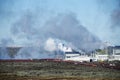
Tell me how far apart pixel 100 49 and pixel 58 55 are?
24249mm

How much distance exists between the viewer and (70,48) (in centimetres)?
13962

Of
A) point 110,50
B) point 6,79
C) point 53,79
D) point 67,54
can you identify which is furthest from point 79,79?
point 110,50

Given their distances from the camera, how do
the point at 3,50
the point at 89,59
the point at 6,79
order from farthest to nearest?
the point at 3,50 < the point at 89,59 < the point at 6,79

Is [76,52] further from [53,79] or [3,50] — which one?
[53,79]

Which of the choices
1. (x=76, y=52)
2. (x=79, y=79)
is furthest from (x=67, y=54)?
(x=79, y=79)

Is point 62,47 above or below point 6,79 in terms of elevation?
above

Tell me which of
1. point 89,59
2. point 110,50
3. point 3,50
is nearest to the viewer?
point 89,59

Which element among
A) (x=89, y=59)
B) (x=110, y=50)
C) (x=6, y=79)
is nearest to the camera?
(x=6, y=79)

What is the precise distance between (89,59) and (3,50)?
48.7 metres

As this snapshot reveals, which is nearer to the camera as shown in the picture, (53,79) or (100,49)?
(53,79)

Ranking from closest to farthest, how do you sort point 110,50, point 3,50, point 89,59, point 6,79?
point 6,79
point 89,59
point 3,50
point 110,50

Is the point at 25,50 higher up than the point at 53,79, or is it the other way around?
the point at 25,50

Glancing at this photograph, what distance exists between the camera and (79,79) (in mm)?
34906

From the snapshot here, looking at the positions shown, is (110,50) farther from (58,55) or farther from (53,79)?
(53,79)
